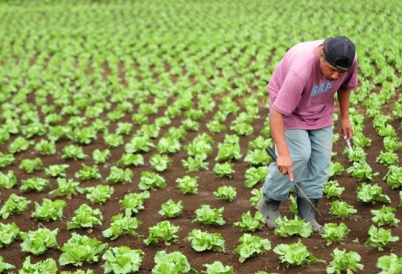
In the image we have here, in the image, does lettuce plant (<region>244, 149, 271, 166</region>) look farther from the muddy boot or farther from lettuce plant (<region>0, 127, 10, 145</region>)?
lettuce plant (<region>0, 127, 10, 145</region>)

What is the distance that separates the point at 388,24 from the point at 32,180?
11.1m

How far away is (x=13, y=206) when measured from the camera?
6473 millimetres

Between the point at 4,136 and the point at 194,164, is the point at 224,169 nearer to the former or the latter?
the point at 194,164

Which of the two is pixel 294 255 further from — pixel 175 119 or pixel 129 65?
pixel 129 65

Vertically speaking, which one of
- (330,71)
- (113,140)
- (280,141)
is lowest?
(113,140)

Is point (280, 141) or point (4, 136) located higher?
point (280, 141)

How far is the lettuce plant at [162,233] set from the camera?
530 centimetres

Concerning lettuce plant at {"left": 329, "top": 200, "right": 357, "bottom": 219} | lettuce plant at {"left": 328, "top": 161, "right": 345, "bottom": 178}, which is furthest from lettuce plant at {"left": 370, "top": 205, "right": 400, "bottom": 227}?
lettuce plant at {"left": 328, "top": 161, "right": 345, "bottom": 178}

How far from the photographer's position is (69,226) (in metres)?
5.98

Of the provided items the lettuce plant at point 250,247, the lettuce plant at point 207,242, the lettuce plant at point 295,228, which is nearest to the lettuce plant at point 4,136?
the lettuce plant at point 207,242

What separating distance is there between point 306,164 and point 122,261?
74.0 inches

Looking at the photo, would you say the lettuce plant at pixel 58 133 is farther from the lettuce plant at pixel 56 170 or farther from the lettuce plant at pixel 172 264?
the lettuce plant at pixel 172 264

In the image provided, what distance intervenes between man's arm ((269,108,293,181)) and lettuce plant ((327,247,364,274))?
80 cm

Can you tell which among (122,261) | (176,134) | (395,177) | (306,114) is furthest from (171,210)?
(176,134)
